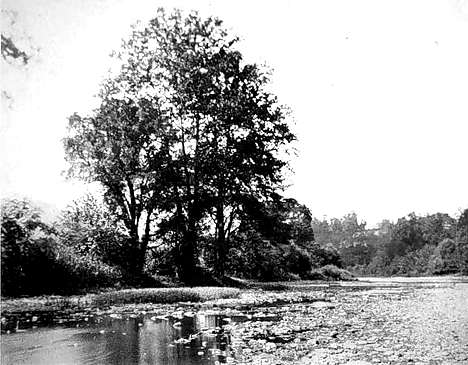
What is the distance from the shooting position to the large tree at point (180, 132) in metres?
19.4

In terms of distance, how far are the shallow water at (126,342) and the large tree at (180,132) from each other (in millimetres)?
11499

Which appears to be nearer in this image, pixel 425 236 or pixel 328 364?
pixel 328 364

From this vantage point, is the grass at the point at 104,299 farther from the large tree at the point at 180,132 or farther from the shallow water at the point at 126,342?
the large tree at the point at 180,132

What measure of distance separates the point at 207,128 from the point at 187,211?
135 inches

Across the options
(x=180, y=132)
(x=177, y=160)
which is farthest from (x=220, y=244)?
(x=180, y=132)

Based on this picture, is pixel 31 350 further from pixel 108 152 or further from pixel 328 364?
pixel 108 152

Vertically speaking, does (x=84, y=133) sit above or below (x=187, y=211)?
above

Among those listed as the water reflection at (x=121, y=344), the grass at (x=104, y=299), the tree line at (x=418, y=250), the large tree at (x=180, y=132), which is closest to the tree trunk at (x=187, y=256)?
the large tree at (x=180, y=132)

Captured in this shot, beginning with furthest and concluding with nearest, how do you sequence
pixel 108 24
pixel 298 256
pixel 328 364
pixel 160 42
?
pixel 298 256
pixel 160 42
pixel 108 24
pixel 328 364

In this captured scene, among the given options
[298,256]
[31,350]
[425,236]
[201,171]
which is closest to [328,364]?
[31,350]

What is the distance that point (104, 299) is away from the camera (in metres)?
11.7

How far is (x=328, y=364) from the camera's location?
486 cm

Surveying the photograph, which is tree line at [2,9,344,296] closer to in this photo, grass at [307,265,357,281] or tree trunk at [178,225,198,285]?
tree trunk at [178,225,198,285]

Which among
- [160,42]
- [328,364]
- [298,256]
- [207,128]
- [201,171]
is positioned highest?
[160,42]
